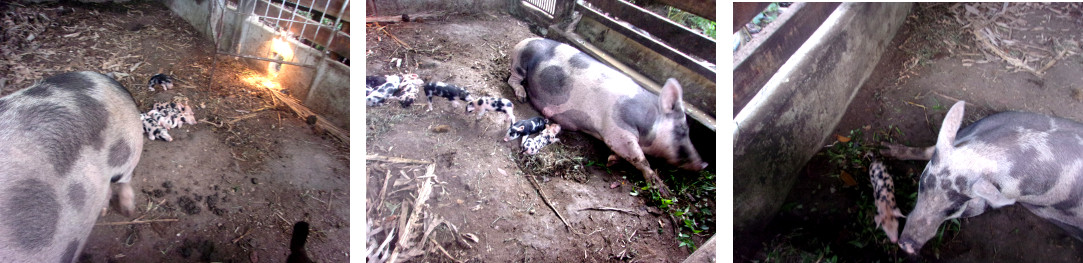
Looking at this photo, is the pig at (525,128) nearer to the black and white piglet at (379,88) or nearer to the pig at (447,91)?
the pig at (447,91)

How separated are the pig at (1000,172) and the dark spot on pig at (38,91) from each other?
3.37 metres

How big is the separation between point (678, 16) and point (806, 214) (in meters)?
1.07

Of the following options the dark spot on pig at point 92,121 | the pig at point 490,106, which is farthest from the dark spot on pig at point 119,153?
the pig at point 490,106

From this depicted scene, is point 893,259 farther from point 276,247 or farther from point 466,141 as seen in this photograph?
point 276,247

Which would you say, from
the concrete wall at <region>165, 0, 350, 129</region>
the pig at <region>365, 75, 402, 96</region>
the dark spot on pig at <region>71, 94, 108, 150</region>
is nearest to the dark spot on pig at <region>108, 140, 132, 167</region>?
the dark spot on pig at <region>71, 94, 108, 150</region>

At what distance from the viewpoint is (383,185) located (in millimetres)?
1803

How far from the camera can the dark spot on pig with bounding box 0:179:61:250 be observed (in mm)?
1721

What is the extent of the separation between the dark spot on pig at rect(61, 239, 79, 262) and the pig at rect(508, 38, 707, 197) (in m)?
1.61

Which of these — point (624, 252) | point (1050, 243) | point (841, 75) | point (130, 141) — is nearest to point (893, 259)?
point (1050, 243)

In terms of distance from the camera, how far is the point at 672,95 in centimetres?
205

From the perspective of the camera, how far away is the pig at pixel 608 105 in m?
2.03

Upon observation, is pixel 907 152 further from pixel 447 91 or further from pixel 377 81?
pixel 377 81

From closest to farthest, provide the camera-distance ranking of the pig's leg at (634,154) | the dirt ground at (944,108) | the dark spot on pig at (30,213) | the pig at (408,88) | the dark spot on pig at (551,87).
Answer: the dark spot on pig at (30,213)
the pig at (408,88)
the pig's leg at (634,154)
the dark spot on pig at (551,87)
the dirt ground at (944,108)

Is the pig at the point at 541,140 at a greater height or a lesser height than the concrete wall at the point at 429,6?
lesser
